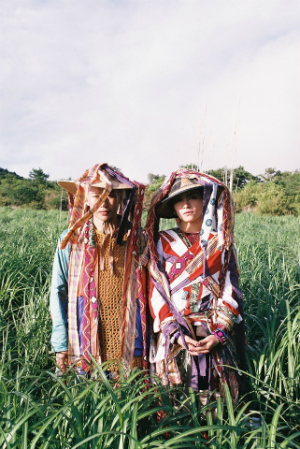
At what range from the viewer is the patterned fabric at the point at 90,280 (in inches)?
61.3

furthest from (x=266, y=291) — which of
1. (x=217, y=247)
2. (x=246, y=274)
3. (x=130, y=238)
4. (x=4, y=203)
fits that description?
(x=4, y=203)

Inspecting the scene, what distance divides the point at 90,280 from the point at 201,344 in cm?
58

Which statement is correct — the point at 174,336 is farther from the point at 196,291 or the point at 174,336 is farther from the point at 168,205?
the point at 168,205

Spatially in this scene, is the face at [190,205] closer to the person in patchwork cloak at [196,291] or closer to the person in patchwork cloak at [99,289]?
the person in patchwork cloak at [196,291]

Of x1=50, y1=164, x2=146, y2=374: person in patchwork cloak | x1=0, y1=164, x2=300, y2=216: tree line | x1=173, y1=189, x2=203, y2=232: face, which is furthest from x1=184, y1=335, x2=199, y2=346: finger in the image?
x1=0, y1=164, x2=300, y2=216: tree line

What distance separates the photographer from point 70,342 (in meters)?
1.58

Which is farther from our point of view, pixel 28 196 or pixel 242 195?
pixel 28 196

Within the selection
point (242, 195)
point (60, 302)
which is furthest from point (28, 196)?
point (60, 302)

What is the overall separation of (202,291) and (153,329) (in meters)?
0.32

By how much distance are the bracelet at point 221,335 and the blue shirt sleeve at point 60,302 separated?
70 cm

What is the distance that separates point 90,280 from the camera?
158 centimetres

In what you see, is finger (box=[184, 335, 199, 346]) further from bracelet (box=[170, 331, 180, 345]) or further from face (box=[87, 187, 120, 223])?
face (box=[87, 187, 120, 223])

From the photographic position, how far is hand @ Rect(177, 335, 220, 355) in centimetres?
148

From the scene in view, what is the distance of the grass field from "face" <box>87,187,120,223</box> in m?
0.65
